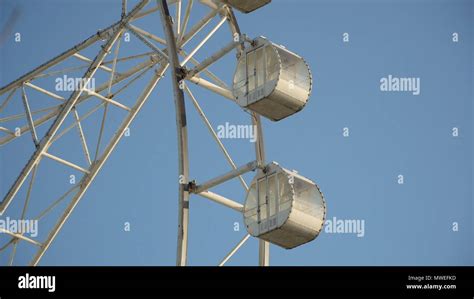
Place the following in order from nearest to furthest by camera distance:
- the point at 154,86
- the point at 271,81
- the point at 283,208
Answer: the point at 283,208, the point at 271,81, the point at 154,86

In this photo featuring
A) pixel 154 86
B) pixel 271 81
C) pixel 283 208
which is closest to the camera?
pixel 283 208

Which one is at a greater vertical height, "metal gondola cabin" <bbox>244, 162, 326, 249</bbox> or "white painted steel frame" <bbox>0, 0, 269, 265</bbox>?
"white painted steel frame" <bbox>0, 0, 269, 265</bbox>

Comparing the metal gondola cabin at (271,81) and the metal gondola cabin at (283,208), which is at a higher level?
the metal gondola cabin at (271,81)

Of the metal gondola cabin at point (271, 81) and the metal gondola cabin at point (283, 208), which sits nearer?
the metal gondola cabin at point (283, 208)

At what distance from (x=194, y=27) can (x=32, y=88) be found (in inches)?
347

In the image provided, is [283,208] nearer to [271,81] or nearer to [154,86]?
[271,81]

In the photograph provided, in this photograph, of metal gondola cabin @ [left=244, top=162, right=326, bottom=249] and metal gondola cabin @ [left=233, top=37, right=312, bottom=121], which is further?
metal gondola cabin @ [left=233, top=37, right=312, bottom=121]

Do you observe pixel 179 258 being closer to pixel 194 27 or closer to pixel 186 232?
pixel 186 232

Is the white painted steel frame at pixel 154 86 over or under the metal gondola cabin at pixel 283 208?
over

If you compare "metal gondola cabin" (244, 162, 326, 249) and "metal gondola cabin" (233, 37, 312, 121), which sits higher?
"metal gondola cabin" (233, 37, 312, 121)

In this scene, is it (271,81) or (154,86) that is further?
(154,86)

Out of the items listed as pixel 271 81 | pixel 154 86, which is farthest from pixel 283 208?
pixel 154 86

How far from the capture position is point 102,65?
5831 cm
